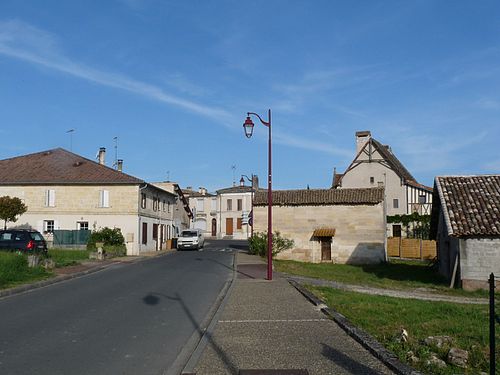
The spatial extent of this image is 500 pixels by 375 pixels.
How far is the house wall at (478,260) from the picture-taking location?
Answer: 18375 millimetres

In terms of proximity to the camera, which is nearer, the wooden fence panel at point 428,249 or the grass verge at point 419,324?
the grass verge at point 419,324

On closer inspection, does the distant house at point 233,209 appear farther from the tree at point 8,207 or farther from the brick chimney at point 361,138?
the tree at point 8,207

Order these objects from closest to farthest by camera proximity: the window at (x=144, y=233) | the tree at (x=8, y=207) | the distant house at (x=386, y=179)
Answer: the tree at (x=8, y=207) → the window at (x=144, y=233) → the distant house at (x=386, y=179)

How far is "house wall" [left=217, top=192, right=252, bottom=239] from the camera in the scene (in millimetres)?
74562

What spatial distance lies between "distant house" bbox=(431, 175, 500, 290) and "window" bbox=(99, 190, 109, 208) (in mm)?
23661

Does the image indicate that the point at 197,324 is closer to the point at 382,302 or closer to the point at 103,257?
the point at 382,302

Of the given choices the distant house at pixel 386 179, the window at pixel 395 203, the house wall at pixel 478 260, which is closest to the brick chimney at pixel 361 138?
the distant house at pixel 386 179

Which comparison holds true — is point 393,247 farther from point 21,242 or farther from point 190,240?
point 21,242

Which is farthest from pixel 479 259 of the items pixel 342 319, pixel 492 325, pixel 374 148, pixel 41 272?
pixel 374 148

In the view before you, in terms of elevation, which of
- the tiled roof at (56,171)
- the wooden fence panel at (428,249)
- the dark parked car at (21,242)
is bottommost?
the wooden fence panel at (428,249)

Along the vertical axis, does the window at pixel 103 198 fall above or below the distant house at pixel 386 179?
below

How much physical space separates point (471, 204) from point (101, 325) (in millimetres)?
15915

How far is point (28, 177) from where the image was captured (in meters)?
39.0

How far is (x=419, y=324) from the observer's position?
1048 cm
